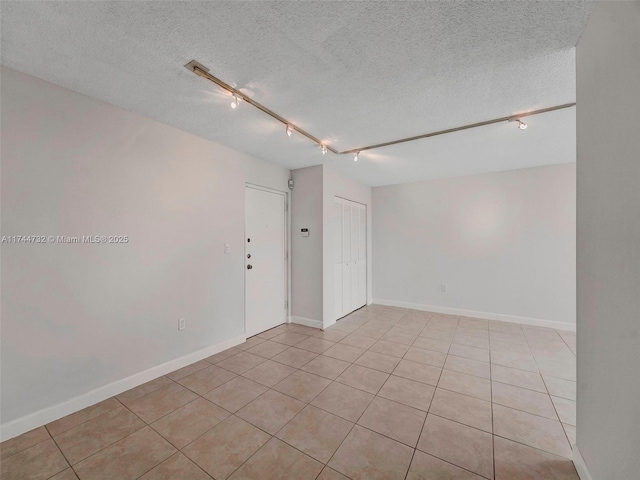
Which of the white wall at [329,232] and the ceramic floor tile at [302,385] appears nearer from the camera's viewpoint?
the ceramic floor tile at [302,385]

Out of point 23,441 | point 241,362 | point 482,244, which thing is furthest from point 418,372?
point 23,441

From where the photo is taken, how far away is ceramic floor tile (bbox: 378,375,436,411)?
2.17m

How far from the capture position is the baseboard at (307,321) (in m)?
3.99

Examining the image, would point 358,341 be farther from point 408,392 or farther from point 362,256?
point 362,256

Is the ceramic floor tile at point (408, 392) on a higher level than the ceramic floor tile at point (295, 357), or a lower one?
lower

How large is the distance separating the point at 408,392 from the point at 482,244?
3337 mm

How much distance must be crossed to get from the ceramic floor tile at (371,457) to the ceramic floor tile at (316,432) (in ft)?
0.21

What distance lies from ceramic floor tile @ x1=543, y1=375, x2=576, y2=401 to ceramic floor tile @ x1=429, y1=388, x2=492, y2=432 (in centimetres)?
76

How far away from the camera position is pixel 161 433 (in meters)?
1.83
